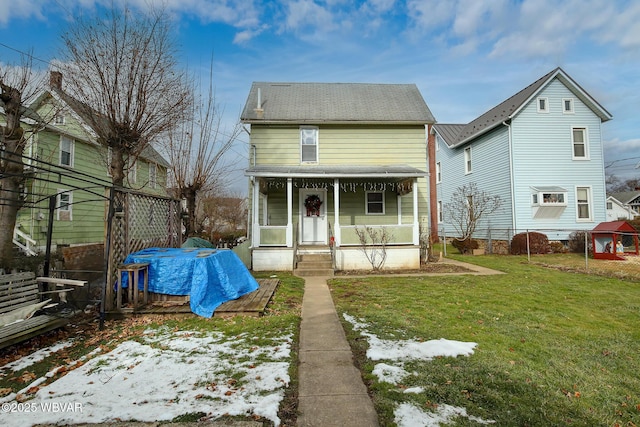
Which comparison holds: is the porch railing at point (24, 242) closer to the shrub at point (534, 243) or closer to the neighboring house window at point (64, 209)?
the neighboring house window at point (64, 209)

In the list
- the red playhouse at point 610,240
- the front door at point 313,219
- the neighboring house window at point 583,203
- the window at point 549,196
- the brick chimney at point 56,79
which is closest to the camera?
the brick chimney at point 56,79

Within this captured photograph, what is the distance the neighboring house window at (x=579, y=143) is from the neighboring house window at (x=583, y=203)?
5.66ft

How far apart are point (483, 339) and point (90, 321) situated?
6427 millimetres

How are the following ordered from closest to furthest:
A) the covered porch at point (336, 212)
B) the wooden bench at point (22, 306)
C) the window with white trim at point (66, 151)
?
the wooden bench at point (22, 306) < the covered porch at point (336, 212) < the window with white trim at point (66, 151)

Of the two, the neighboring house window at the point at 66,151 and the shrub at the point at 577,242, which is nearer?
the neighboring house window at the point at 66,151

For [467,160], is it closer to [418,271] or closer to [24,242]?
[418,271]

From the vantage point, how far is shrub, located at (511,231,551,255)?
49.3 ft

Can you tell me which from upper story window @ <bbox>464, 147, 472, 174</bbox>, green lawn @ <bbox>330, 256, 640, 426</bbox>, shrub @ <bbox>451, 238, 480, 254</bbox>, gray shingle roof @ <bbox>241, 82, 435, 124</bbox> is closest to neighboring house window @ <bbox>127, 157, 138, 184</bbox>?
gray shingle roof @ <bbox>241, 82, 435, 124</bbox>

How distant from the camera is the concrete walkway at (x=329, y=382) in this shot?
2656 millimetres

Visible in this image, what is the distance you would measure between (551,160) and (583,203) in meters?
2.75

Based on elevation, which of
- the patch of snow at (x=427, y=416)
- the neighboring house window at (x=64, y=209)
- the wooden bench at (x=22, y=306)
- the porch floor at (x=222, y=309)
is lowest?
the patch of snow at (x=427, y=416)

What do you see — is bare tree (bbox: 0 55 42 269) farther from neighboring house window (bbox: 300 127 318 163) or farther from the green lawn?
neighboring house window (bbox: 300 127 318 163)

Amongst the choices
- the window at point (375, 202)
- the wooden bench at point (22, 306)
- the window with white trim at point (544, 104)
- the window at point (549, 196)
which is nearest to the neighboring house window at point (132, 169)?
the wooden bench at point (22, 306)

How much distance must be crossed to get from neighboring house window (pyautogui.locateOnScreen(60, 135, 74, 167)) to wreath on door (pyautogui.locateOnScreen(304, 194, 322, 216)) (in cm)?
1074
